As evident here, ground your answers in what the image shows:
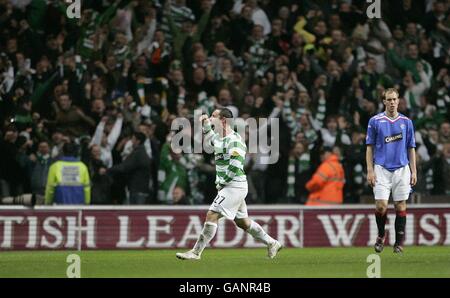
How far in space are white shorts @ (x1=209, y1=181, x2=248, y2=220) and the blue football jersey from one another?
2051 mm

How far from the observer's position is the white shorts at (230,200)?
45.8 ft

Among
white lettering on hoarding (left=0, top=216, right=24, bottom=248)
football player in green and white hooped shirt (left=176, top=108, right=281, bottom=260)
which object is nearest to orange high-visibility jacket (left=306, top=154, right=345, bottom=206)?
football player in green and white hooped shirt (left=176, top=108, right=281, bottom=260)

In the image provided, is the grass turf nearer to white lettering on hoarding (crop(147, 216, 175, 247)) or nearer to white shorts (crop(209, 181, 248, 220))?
white shorts (crop(209, 181, 248, 220))

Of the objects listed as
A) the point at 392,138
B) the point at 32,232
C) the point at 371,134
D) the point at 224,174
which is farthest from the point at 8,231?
the point at 392,138

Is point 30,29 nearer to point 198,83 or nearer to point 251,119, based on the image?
point 198,83

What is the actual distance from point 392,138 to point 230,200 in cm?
256

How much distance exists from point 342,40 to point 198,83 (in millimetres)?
3480

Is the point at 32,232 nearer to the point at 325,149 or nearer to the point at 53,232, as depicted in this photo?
the point at 53,232

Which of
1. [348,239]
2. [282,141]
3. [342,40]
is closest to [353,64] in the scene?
[342,40]

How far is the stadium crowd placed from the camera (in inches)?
784

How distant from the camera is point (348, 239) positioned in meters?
19.3

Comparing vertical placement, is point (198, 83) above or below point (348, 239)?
above

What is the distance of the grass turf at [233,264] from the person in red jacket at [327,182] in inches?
73.1


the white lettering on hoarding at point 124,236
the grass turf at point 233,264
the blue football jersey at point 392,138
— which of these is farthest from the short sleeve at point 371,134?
the white lettering on hoarding at point 124,236
